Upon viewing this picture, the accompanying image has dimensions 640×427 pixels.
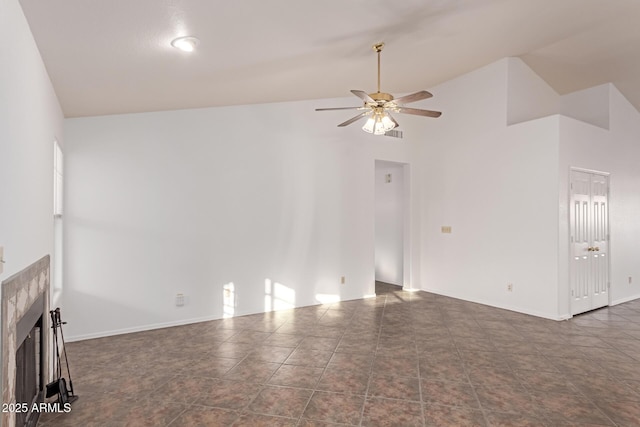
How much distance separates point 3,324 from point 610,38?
6.65m

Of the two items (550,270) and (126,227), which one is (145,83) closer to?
(126,227)

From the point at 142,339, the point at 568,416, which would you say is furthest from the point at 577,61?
the point at 142,339

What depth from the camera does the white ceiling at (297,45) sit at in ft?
7.77

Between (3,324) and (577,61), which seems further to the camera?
(577,61)

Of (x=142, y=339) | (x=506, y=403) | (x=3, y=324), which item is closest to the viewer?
(x=3, y=324)

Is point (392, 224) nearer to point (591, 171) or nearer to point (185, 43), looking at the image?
point (591, 171)

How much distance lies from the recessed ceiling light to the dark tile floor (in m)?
2.76

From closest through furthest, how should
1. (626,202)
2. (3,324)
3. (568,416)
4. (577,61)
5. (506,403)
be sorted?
(3,324)
(568,416)
(506,403)
(577,61)
(626,202)

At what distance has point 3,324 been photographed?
1520 millimetres

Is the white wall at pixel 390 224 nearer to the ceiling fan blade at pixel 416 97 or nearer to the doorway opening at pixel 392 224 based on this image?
the doorway opening at pixel 392 224

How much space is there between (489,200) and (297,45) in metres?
3.94

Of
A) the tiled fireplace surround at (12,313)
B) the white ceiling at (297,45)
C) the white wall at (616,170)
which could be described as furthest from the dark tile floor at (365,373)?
the white ceiling at (297,45)

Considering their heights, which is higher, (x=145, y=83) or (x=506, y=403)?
(x=145, y=83)

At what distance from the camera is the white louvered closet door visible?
5000 mm
